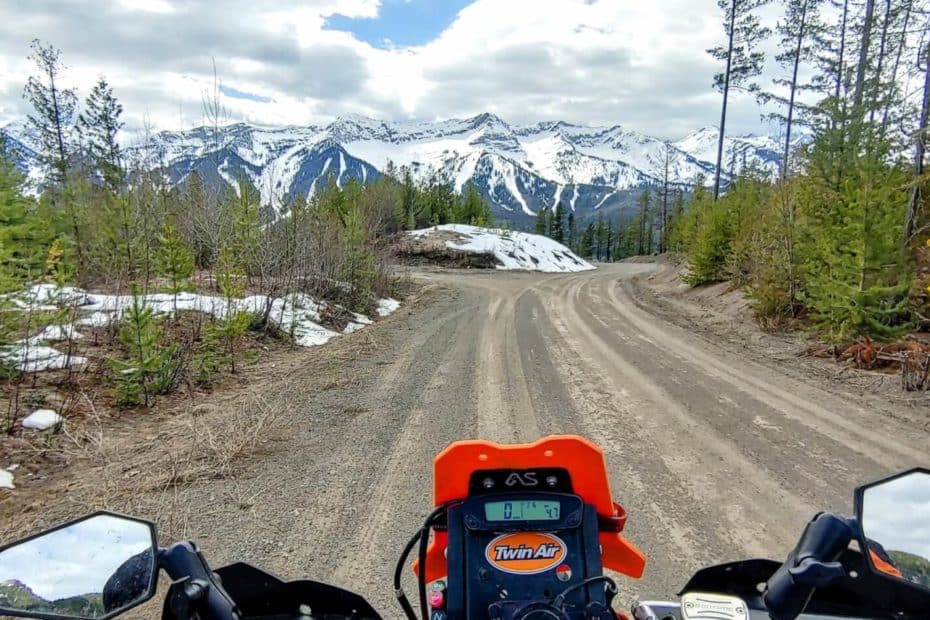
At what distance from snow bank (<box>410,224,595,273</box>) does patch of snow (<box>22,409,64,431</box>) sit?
97.0 feet

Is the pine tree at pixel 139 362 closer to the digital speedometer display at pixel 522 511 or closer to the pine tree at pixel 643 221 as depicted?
the digital speedometer display at pixel 522 511

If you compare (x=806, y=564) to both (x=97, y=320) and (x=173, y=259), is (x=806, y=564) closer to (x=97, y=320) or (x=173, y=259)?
(x=173, y=259)

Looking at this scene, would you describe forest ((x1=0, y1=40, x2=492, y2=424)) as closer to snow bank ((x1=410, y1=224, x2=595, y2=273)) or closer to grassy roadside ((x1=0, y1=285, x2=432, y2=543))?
grassy roadside ((x1=0, y1=285, x2=432, y2=543))

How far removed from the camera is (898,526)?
56.2 inches

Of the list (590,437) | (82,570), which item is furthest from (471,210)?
(82,570)

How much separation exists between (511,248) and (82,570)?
3745 centimetres

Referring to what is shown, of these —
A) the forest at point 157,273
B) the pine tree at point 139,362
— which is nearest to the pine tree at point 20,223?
the forest at point 157,273

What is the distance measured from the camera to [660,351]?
384 inches

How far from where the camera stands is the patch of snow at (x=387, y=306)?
15177 millimetres

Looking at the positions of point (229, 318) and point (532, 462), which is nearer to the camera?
point (532, 462)

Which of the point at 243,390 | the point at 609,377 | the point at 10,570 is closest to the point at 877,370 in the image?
the point at 609,377

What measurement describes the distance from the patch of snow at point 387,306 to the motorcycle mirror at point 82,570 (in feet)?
44.0

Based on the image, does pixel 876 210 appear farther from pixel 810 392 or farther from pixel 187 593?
pixel 187 593

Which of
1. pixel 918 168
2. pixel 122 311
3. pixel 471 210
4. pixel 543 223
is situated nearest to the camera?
pixel 122 311
